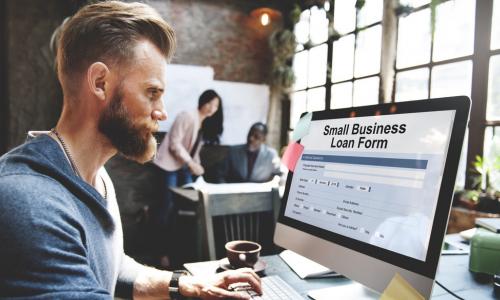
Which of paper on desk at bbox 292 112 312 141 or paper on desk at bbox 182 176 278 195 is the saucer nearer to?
paper on desk at bbox 292 112 312 141

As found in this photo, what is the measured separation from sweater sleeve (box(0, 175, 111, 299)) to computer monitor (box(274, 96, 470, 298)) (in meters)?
0.55

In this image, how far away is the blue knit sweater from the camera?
0.53 metres

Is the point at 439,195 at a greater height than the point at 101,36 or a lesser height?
lesser

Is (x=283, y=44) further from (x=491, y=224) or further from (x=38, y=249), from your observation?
(x=38, y=249)

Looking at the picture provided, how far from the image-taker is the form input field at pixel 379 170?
28.8 inches

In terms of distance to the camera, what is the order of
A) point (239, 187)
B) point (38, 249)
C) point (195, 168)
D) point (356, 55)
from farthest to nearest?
point (195, 168)
point (356, 55)
point (239, 187)
point (38, 249)

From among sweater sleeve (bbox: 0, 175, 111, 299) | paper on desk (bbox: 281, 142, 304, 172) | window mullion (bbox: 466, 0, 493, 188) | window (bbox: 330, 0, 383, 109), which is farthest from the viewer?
window (bbox: 330, 0, 383, 109)

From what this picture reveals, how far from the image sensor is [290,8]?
183 inches

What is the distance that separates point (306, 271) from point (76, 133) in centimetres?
73

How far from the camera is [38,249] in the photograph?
0.53 metres

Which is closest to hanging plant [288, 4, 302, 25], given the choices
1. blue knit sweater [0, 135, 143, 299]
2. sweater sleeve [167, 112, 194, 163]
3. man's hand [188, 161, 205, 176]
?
sweater sleeve [167, 112, 194, 163]

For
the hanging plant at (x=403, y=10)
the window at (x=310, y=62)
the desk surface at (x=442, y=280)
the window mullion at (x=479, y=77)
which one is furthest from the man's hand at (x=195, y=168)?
the desk surface at (x=442, y=280)

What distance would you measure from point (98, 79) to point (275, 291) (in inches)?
26.8

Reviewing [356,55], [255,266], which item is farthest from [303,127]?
[356,55]
